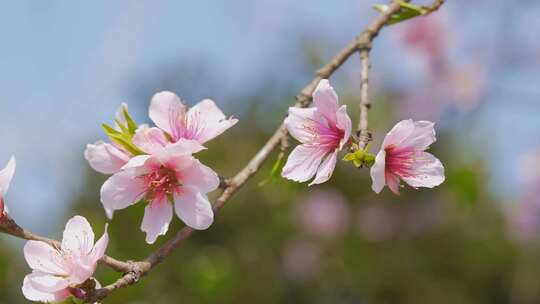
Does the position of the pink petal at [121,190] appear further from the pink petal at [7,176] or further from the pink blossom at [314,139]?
the pink blossom at [314,139]

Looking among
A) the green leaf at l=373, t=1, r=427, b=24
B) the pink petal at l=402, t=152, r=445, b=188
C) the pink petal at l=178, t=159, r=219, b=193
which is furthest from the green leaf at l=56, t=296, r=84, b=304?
the green leaf at l=373, t=1, r=427, b=24

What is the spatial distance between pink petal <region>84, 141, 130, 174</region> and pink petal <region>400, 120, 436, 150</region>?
58 cm

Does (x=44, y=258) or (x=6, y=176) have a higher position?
(x=6, y=176)

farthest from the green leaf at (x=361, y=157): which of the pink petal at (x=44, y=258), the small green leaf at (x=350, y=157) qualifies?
the pink petal at (x=44, y=258)

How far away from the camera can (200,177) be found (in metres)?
1.51

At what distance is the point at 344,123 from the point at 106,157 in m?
0.50

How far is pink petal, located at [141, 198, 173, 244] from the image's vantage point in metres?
1.54

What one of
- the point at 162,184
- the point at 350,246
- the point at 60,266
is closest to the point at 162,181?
the point at 162,184

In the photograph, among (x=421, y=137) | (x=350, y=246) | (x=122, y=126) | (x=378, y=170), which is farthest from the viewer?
(x=350, y=246)

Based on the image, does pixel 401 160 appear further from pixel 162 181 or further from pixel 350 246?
pixel 350 246

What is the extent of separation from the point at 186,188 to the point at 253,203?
8228 mm

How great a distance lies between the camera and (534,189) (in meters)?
6.20

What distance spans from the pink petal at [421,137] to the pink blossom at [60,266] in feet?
2.02

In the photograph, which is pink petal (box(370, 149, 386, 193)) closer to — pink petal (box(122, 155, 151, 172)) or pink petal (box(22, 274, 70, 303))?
pink petal (box(122, 155, 151, 172))
